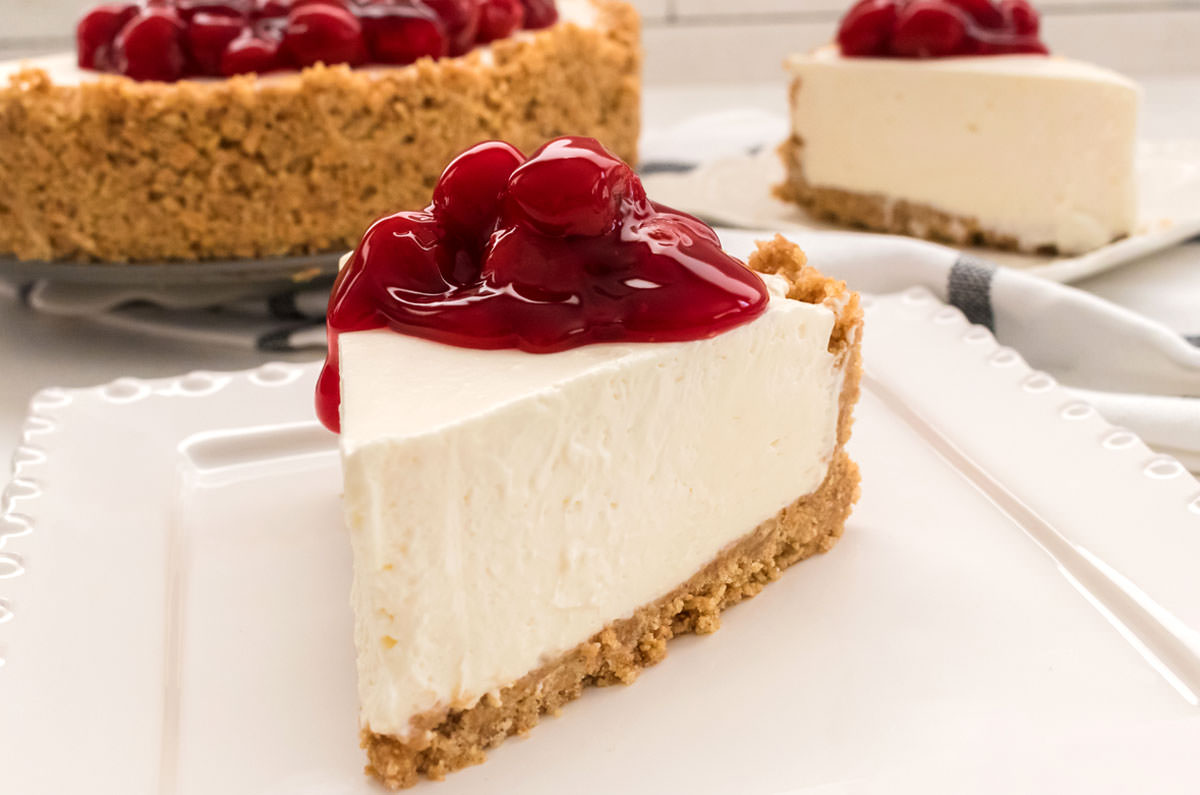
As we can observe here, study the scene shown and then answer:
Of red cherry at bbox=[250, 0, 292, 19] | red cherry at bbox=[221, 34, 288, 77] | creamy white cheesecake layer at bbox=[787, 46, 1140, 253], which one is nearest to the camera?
red cherry at bbox=[221, 34, 288, 77]

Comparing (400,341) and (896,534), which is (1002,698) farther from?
(400,341)

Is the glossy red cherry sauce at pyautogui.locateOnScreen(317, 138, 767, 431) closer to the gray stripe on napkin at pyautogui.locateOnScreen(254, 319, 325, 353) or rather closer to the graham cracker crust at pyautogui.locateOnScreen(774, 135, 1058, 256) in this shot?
the gray stripe on napkin at pyautogui.locateOnScreen(254, 319, 325, 353)

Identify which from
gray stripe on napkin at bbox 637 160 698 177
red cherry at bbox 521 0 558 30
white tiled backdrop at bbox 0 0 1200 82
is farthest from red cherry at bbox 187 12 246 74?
white tiled backdrop at bbox 0 0 1200 82

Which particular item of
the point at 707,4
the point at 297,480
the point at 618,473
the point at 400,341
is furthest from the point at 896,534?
the point at 707,4

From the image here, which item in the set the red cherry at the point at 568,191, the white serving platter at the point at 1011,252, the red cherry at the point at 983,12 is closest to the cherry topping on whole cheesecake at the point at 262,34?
the white serving platter at the point at 1011,252

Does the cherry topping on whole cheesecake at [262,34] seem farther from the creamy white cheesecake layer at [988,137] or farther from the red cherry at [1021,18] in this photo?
the red cherry at [1021,18]

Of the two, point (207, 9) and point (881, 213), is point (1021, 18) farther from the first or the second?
point (207, 9)

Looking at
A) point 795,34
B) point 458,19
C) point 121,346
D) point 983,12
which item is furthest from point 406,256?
point 795,34

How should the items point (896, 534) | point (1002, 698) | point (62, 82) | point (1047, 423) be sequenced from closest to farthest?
1. point (1002, 698)
2. point (896, 534)
3. point (1047, 423)
4. point (62, 82)
